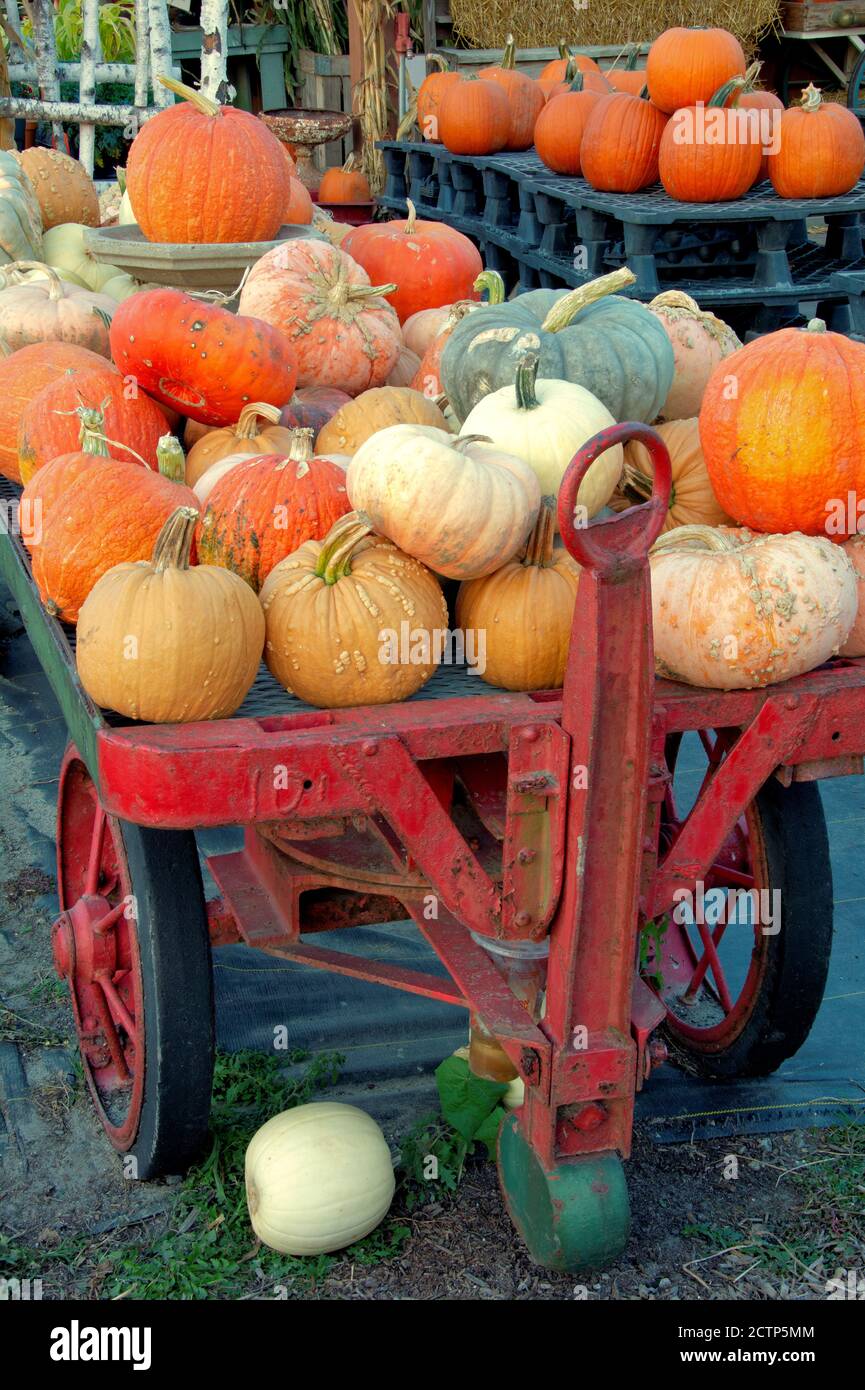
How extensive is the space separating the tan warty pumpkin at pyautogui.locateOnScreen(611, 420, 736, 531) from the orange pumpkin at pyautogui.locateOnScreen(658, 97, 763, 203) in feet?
12.9

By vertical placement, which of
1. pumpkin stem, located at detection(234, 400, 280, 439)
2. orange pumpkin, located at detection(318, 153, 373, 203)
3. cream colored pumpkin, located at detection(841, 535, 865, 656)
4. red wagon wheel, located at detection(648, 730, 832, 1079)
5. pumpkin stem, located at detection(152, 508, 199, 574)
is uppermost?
orange pumpkin, located at detection(318, 153, 373, 203)

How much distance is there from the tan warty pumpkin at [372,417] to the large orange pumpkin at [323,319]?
57cm

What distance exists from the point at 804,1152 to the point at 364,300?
2.29 meters

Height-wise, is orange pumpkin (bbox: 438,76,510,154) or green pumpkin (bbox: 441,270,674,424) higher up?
orange pumpkin (bbox: 438,76,510,154)

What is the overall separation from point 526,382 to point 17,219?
2.59 m

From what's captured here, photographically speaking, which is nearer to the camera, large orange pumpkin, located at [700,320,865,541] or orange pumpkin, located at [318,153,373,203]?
large orange pumpkin, located at [700,320,865,541]

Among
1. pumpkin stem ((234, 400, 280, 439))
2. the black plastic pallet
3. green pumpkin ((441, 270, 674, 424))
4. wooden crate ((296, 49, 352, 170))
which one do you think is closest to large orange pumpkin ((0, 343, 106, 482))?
pumpkin stem ((234, 400, 280, 439))

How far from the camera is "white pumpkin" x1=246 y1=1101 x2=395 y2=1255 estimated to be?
8.18 feet

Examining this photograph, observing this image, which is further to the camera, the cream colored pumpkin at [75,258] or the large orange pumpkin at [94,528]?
the cream colored pumpkin at [75,258]

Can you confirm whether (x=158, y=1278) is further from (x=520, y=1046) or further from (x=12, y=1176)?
(x=520, y=1046)

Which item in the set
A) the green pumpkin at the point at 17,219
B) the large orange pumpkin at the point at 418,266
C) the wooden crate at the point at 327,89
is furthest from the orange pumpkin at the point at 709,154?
the wooden crate at the point at 327,89

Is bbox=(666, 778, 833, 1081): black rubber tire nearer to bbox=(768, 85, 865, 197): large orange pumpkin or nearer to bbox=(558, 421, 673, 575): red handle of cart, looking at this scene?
bbox=(558, 421, 673, 575): red handle of cart

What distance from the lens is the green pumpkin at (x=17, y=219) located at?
4.36 metres

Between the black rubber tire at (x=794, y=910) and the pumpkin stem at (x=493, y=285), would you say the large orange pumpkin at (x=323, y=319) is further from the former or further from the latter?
the black rubber tire at (x=794, y=910)
